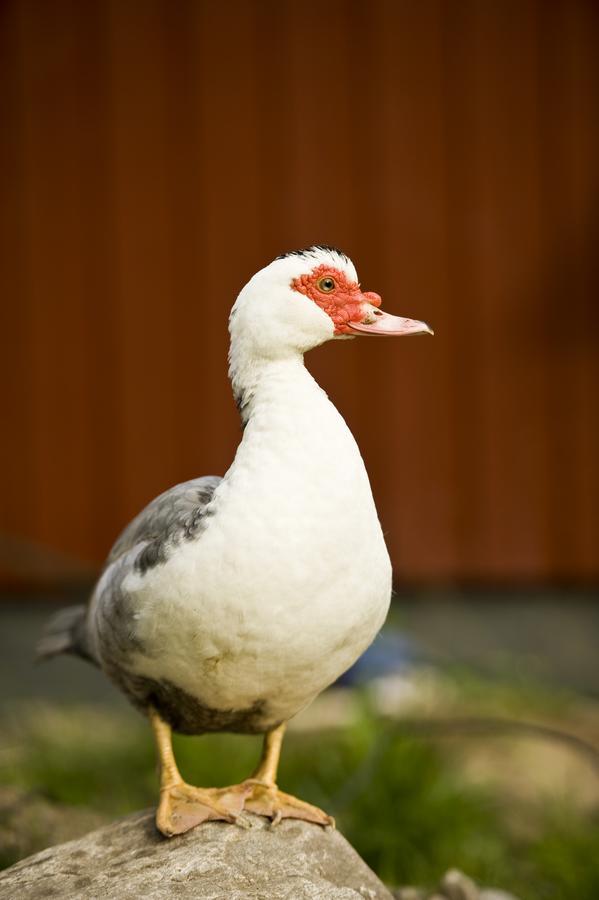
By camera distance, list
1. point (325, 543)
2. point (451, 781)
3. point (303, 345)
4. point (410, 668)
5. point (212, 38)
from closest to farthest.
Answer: point (325, 543) → point (303, 345) → point (451, 781) → point (410, 668) → point (212, 38)

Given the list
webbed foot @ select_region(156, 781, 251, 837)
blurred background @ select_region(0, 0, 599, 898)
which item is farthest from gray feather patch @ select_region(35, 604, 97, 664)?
blurred background @ select_region(0, 0, 599, 898)

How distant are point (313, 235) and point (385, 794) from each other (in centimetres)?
276

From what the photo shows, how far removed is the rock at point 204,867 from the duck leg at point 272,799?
2 centimetres

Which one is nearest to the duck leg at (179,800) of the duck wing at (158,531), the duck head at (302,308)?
the duck wing at (158,531)

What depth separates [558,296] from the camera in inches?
216

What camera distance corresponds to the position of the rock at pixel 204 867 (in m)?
2.10

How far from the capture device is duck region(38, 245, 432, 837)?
1.99 meters

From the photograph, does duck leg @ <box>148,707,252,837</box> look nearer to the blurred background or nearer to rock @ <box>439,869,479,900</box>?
rock @ <box>439,869,479,900</box>

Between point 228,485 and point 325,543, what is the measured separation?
197 mm

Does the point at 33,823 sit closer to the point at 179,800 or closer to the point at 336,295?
the point at 179,800

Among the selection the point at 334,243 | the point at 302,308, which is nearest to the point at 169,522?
the point at 302,308

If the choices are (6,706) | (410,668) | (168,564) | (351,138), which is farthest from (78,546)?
(168,564)

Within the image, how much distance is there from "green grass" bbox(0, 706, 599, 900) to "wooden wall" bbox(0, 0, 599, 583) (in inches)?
63.4

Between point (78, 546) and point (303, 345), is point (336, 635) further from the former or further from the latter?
point (78, 546)
